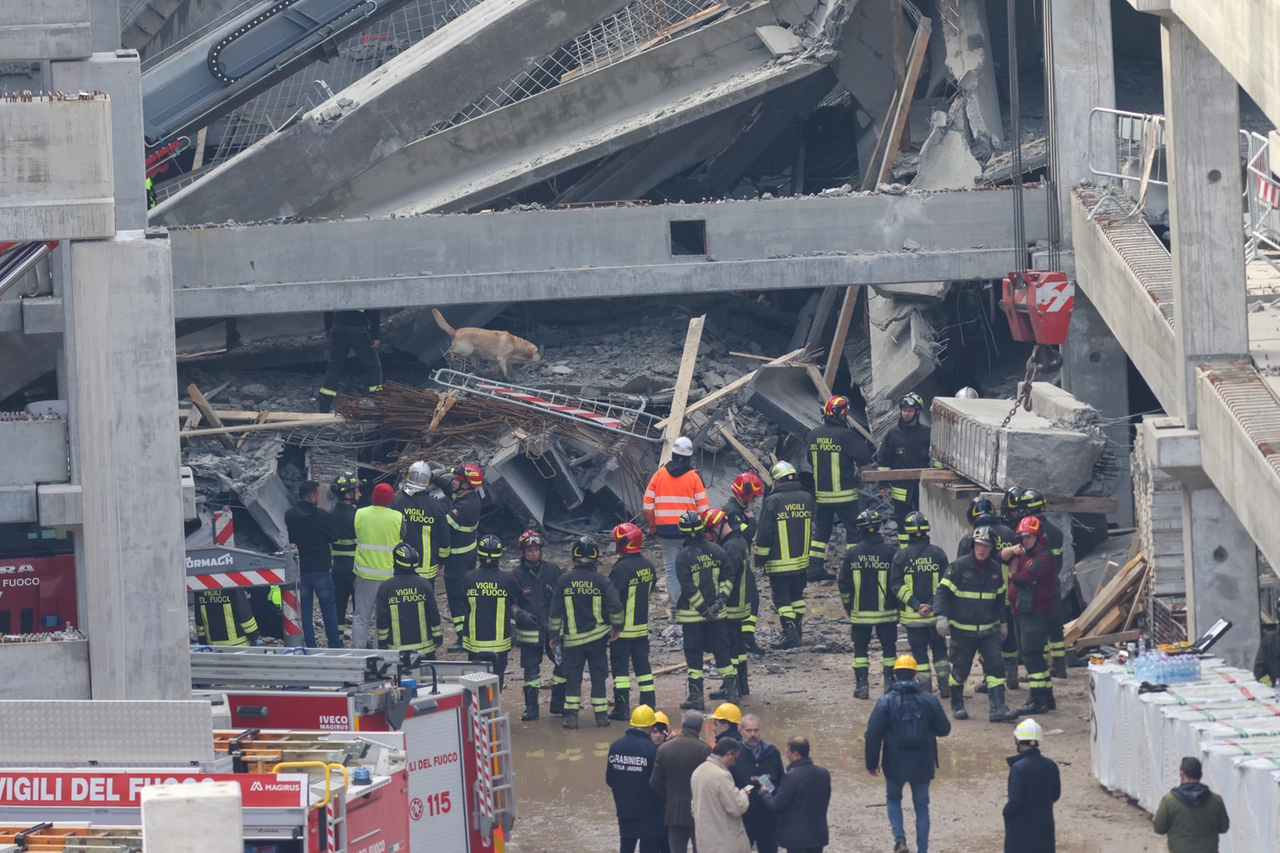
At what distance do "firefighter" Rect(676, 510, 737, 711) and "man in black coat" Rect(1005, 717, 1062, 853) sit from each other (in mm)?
4122

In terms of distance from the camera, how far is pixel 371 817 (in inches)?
324

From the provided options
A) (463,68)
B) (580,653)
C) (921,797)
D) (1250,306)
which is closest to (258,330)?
(463,68)

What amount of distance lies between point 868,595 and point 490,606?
9.82ft

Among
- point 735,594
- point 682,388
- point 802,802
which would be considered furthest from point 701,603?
point 682,388

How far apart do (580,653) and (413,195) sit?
9.71 metres

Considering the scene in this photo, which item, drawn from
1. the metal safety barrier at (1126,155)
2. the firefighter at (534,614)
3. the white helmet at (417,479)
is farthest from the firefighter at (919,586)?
the metal safety barrier at (1126,155)

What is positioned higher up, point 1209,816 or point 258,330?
point 258,330

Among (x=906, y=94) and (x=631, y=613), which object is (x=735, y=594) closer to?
(x=631, y=613)

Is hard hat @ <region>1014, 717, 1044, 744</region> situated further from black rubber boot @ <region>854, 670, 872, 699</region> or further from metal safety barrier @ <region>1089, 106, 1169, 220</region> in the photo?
metal safety barrier @ <region>1089, 106, 1169, 220</region>

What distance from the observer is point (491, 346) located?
1955cm

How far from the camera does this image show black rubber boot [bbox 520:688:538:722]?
13539 millimetres

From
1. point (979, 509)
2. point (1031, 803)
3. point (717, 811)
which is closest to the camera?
point (717, 811)

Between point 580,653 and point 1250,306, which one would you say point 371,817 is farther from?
point 1250,306

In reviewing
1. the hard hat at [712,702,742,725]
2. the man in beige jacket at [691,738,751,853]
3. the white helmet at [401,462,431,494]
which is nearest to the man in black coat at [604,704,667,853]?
the hard hat at [712,702,742,725]
